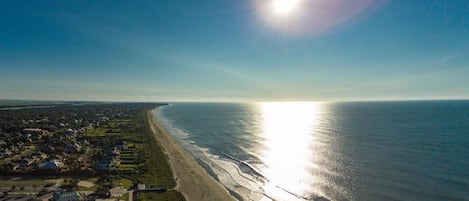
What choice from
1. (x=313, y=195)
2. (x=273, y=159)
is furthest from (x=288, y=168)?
(x=313, y=195)

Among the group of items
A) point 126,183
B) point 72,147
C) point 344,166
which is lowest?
point 344,166

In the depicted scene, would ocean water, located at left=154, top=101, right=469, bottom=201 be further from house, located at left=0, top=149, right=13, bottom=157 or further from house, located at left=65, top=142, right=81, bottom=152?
house, located at left=0, top=149, right=13, bottom=157

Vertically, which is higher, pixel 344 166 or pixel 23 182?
pixel 23 182

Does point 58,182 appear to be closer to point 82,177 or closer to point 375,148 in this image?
point 82,177

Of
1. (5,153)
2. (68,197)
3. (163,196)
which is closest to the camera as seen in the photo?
(68,197)

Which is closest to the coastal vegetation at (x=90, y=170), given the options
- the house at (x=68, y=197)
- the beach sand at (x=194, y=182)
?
the beach sand at (x=194, y=182)

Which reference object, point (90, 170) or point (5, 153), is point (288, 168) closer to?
point (90, 170)

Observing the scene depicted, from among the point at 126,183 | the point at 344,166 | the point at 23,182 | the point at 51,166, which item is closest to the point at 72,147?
the point at 51,166

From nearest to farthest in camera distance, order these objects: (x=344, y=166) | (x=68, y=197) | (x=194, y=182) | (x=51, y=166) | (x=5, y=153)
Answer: (x=68, y=197) < (x=194, y=182) < (x=51, y=166) < (x=344, y=166) < (x=5, y=153)

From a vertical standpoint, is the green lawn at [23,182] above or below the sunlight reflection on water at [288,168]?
above

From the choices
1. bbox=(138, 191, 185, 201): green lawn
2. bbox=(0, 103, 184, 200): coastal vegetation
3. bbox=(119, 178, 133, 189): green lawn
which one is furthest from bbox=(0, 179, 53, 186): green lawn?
bbox=(138, 191, 185, 201): green lawn

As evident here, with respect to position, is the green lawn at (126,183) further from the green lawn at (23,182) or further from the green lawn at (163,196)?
the green lawn at (23,182)
